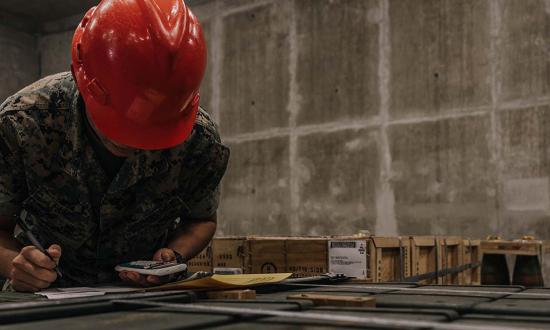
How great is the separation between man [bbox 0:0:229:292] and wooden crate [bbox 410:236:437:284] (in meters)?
2.84

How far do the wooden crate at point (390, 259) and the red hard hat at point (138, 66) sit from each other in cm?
270

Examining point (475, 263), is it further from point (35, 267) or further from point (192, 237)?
point (35, 267)

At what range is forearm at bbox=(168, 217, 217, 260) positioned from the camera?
2.56 metres

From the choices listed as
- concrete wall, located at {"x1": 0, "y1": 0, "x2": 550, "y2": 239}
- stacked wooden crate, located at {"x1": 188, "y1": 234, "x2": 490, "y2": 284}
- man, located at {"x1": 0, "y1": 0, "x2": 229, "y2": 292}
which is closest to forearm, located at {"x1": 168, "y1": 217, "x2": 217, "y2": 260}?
man, located at {"x1": 0, "y1": 0, "x2": 229, "y2": 292}

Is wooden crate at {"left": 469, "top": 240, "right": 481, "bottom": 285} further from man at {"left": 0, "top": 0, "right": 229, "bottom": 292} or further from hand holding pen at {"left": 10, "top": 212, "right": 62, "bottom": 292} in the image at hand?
hand holding pen at {"left": 10, "top": 212, "right": 62, "bottom": 292}

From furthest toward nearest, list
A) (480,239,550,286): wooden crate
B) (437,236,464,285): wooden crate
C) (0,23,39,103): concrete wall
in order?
(0,23,39,103): concrete wall, (480,239,550,286): wooden crate, (437,236,464,285): wooden crate

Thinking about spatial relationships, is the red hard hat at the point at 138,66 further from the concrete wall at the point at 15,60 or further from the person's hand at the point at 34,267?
the concrete wall at the point at 15,60

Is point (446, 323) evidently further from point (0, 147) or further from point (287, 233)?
point (287, 233)

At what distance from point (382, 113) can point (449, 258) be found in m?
2.93

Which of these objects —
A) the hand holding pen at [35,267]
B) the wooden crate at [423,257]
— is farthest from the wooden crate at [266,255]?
the hand holding pen at [35,267]

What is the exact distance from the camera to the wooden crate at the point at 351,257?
4.39 m

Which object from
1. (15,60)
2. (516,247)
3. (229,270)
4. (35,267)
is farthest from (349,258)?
(15,60)

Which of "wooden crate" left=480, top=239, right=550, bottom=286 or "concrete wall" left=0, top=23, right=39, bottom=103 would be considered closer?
"wooden crate" left=480, top=239, right=550, bottom=286

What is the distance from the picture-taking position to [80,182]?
2.23m
